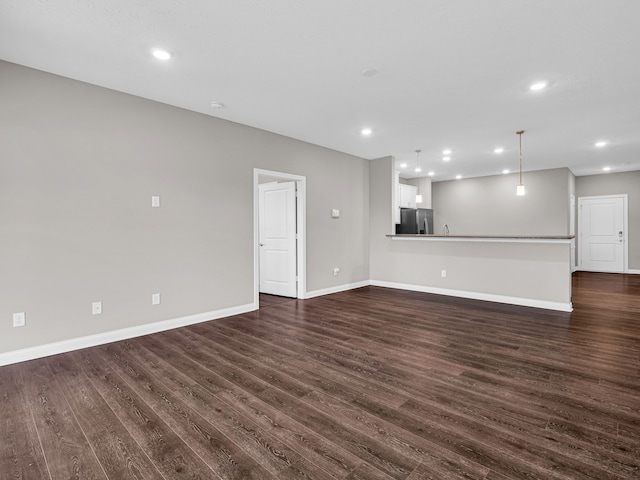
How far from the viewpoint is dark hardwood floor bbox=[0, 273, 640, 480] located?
5.53ft

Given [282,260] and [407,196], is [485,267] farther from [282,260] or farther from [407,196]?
[282,260]

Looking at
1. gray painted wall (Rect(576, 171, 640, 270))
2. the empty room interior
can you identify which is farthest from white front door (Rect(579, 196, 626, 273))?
the empty room interior

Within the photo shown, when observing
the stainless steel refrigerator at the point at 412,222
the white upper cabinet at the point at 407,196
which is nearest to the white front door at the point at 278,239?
the stainless steel refrigerator at the point at 412,222

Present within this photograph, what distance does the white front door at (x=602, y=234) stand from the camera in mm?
8516

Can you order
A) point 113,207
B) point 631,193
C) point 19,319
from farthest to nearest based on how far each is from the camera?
point 631,193 → point 113,207 → point 19,319

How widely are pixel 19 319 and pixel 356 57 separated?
387 cm

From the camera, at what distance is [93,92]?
3447mm

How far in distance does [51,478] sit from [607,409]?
3227 millimetres

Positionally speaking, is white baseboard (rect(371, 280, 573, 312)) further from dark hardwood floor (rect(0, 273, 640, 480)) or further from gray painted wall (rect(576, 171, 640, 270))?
gray painted wall (rect(576, 171, 640, 270))

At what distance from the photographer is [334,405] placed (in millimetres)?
2238

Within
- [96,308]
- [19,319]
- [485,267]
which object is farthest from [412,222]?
[19,319]

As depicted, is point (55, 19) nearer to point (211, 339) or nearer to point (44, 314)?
point (44, 314)

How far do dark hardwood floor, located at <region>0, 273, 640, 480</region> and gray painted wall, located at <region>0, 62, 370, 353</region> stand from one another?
460mm

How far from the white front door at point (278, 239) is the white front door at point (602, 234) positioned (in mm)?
8342
